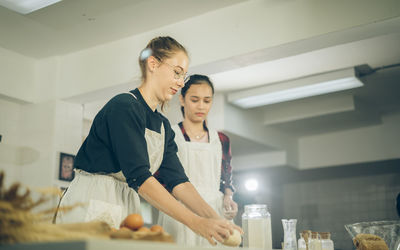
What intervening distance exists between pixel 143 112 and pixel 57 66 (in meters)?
3.20

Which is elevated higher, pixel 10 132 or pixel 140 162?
pixel 10 132

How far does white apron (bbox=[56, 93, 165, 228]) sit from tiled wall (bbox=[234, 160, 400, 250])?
4804 millimetres

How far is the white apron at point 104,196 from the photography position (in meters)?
1.76

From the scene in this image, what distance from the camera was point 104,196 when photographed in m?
1.85

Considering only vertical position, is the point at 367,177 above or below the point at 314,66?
below

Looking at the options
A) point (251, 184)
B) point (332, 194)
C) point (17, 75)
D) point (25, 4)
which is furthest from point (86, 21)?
point (332, 194)

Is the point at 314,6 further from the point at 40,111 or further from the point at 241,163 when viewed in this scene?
the point at 241,163

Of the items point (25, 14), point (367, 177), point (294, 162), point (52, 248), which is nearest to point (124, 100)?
point (52, 248)

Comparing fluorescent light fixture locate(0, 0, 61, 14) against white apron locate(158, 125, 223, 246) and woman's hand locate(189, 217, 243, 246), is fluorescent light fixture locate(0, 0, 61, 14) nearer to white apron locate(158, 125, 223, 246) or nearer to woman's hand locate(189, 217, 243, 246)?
white apron locate(158, 125, 223, 246)

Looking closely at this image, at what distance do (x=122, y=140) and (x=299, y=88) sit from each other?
365cm

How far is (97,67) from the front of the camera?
453cm

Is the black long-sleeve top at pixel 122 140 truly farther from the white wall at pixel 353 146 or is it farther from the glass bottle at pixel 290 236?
the white wall at pixel 353 146

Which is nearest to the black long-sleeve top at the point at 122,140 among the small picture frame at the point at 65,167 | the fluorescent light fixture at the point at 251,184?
the small picture frame at the point at 65,167

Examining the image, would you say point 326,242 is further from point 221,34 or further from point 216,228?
point 221,34
